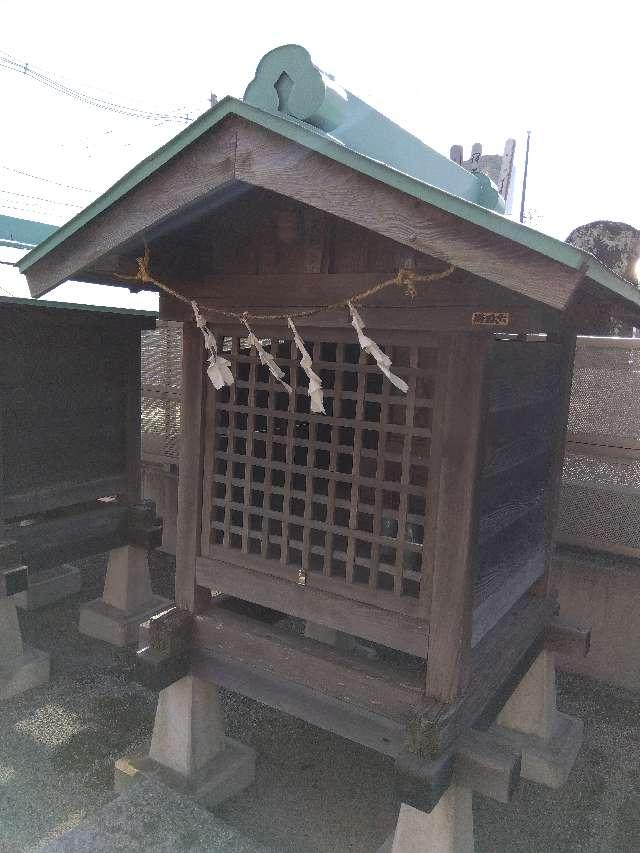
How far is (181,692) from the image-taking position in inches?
145

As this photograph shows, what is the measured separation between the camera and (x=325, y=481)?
3.96 meters

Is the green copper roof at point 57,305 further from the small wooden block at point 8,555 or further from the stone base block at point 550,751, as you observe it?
the stone base block at point 550,751

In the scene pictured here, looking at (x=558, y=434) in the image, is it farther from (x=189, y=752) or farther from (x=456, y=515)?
(x=189, y=752)

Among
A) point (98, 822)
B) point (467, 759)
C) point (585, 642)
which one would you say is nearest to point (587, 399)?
point (585, 642)

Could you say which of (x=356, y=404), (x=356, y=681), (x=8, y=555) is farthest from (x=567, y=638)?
(x=8, y=555)

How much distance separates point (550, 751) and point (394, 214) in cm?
389

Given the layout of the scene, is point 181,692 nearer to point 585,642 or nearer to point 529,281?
point 585,642

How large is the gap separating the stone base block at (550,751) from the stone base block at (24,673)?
3.71 metres

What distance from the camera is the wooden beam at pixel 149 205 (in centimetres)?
243

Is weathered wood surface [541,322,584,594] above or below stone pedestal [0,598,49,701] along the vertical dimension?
above


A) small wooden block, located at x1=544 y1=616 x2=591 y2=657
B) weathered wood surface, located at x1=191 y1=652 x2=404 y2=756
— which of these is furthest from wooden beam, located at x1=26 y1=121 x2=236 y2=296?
small wooden block, located at x1=544 y1=616 x2=591 y2=657

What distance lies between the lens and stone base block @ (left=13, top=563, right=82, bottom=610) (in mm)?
6441

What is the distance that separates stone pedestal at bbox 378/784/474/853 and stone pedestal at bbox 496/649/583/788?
1.38 metres

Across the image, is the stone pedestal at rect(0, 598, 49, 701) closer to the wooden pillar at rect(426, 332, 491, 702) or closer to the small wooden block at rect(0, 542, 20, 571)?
Result: the small wooden block at rect(0, 542, 20, 571)
